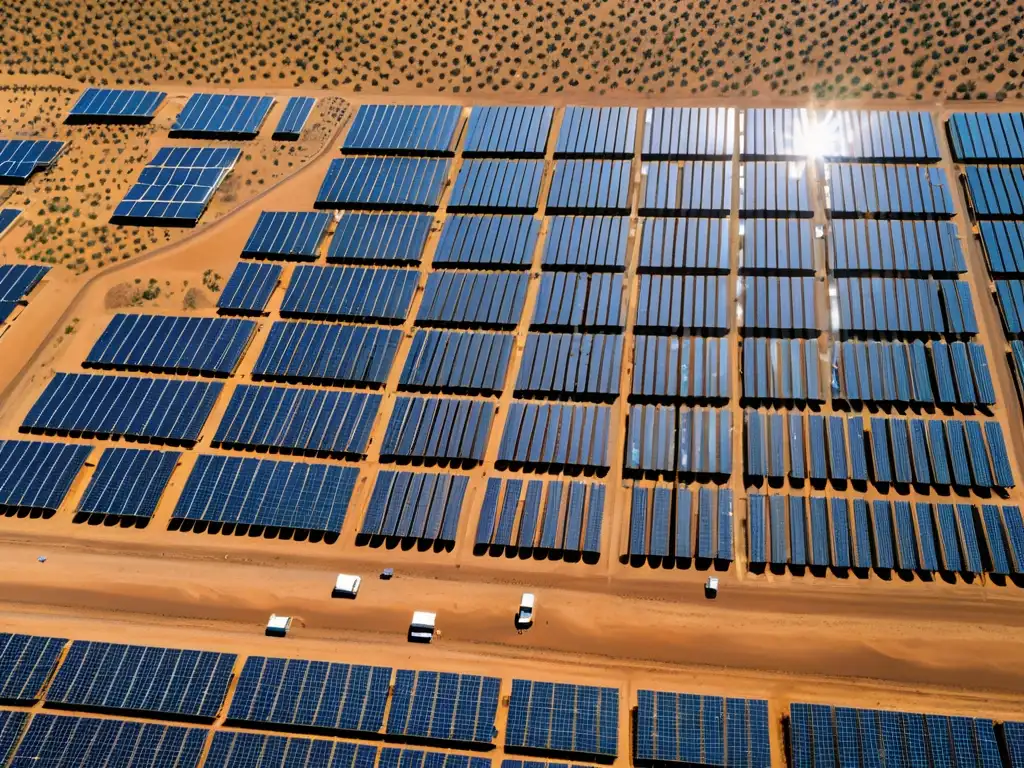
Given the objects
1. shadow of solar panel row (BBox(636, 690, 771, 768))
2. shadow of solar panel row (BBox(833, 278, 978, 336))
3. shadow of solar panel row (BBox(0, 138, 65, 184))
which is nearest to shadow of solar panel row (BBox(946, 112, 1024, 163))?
shadow of solar panel row (BBox(833, 278, 978, 336))

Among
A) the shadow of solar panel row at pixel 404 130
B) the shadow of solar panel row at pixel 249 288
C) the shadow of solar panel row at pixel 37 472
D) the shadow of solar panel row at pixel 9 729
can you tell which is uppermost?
the shadow of solar panel row at pixel 404 130

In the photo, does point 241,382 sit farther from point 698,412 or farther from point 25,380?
point 698,412

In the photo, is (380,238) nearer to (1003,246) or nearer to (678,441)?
(678,441)

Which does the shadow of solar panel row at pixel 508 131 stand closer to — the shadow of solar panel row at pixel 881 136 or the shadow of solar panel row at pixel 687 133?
the shadow of solar panel row at pixel 687 133

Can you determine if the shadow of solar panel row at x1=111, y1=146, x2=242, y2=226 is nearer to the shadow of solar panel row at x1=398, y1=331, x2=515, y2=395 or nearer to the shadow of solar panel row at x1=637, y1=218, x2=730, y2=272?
the shadow of solar panel row at x1=398, y1=331, x2=515, y2=395

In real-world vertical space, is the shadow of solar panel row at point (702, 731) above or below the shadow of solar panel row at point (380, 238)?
below

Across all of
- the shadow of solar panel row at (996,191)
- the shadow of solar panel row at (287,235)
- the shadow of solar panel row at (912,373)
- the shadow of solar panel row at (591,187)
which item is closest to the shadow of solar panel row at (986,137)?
the shadow of solar panel row at (996,191)

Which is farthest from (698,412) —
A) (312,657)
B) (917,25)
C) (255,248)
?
(917,25)
